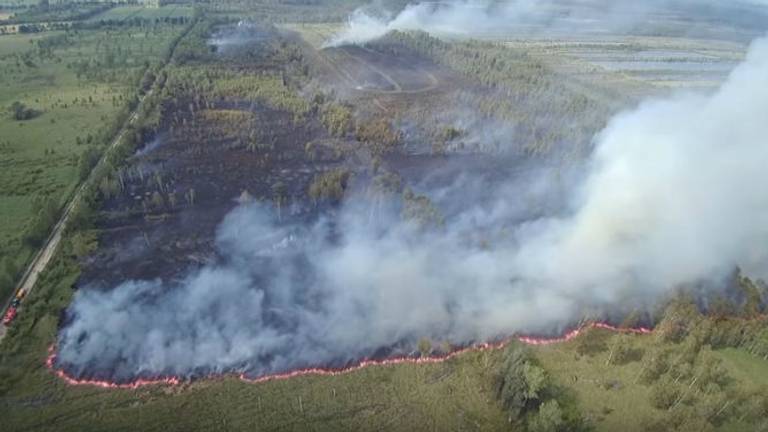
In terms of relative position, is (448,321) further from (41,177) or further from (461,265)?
(41,177)

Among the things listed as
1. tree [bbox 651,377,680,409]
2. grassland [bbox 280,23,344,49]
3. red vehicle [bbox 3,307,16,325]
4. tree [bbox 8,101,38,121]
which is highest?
grassland [bbox 280,23,344,49]

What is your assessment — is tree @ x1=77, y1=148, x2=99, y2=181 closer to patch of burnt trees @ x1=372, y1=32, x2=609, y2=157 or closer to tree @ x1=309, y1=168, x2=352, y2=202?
tree @ x1=309, y1=168, x2=352, y2=202

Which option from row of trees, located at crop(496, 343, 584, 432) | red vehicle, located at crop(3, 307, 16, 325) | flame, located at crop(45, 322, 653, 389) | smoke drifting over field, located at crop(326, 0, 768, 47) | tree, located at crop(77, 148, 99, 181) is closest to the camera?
row of trees, located at crop(496, 343, 584, 432)

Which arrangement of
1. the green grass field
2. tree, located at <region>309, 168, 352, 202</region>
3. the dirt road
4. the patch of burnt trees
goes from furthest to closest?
the green grass field, the patch of burnt trees, tree, located at <region>309, 168, 352, 202</region>, the dirt road

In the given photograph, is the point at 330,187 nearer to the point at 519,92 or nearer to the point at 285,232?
the point at 285,232

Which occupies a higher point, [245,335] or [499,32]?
[499,32]

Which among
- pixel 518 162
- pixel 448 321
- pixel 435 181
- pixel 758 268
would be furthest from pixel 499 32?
pixel 448 321

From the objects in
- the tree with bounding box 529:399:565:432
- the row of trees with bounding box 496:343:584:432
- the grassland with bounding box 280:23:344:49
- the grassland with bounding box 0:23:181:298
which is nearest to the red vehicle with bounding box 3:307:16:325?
the grassland with bounding box 0:23:181:298

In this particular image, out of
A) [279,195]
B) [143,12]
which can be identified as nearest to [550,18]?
[143,12]
